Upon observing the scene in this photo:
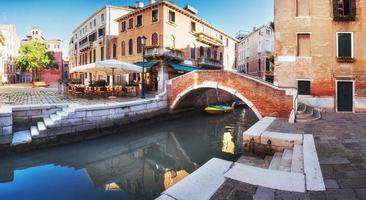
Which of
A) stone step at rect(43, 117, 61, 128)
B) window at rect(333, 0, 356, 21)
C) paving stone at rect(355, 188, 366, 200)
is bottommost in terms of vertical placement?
paving stone at rect(355, 188, 366, 200)

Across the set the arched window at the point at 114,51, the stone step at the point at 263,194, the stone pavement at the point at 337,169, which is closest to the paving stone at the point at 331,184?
the stone pavement at the point at 337,169

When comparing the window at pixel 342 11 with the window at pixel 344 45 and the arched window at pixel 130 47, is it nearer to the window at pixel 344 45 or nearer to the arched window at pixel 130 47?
the window at pixel 344 45

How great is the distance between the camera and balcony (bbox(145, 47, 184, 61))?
1981 centimetres

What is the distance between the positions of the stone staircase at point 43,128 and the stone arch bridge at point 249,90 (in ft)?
23.1

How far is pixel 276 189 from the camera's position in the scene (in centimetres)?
371

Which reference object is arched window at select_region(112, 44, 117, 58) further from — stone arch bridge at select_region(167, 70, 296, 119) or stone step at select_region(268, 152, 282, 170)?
stone step at select_region(268, 152, 282, 170)

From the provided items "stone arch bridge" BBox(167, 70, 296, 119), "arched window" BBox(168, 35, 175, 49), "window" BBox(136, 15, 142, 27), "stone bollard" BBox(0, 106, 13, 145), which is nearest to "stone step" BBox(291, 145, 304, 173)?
"stone arch bridge" BBox(167, 70, 296, 119)

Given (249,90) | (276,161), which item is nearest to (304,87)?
(249,90)

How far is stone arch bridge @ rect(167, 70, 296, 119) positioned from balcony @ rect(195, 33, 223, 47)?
34.9 ft

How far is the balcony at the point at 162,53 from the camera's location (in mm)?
19812

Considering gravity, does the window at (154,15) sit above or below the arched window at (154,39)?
above

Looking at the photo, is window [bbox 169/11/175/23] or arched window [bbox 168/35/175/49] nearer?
arched window [bbox 168/35/175/49]

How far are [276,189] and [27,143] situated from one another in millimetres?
8483

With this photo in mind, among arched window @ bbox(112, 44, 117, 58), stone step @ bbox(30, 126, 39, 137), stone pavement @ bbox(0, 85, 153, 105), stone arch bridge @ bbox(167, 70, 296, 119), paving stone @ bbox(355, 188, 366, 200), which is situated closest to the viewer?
paving stone @ bbox(355, 188, 366, 200)
